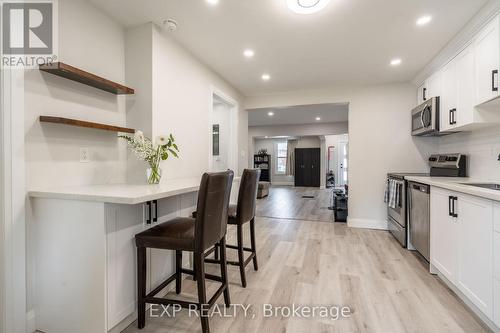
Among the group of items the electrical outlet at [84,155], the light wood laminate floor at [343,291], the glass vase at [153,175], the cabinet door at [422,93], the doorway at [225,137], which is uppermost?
the cabinet door at [422,93]

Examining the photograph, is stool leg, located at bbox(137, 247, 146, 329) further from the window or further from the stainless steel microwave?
the window

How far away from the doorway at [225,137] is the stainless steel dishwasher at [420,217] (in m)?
2.72

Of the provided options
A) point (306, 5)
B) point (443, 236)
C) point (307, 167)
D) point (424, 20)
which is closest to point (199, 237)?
point (306, 5)

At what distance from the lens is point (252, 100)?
477 centimetres

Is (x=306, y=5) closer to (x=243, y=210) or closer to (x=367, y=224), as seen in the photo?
(x=243, y=210)

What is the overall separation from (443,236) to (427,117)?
1.69 meters

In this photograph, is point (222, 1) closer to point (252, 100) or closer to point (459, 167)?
point (252, 100)

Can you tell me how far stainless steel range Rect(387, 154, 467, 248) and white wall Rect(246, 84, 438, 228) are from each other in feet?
1.25

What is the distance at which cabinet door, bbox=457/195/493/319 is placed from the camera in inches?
61.0

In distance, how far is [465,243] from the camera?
1.83 m

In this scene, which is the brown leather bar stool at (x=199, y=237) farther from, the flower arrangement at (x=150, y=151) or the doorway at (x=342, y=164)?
the doorway at (x=342, y=164)

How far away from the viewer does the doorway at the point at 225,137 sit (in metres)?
4.25

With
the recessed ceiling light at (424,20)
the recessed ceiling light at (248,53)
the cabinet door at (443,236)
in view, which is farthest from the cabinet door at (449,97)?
the recessed ceiling light at (248,53)

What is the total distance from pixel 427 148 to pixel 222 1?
376 centimetres
